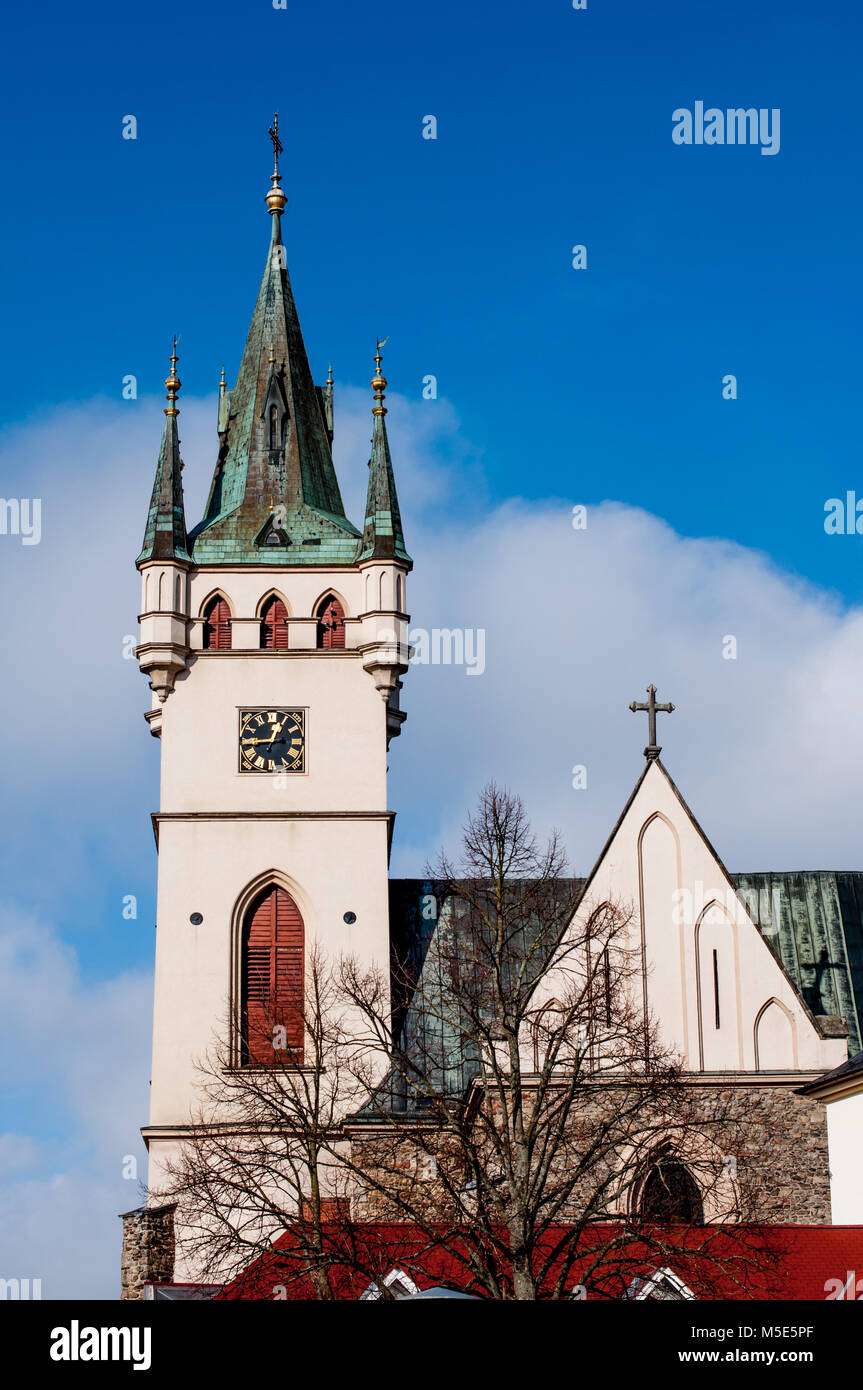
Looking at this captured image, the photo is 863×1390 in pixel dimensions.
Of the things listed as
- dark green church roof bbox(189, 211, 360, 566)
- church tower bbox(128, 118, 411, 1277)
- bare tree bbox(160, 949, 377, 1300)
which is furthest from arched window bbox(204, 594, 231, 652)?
bare tree bbox(160, 949, 377, 1300)

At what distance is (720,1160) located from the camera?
3466cm

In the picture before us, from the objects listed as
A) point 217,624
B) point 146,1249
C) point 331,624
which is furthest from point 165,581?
point 146,1249

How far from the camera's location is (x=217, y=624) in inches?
1861

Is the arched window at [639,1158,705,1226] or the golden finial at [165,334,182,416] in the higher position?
the golden finial at [165,334,182,416]

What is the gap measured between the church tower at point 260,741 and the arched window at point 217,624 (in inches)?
1.7

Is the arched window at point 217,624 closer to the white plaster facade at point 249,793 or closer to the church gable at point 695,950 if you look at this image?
the white plaster facade at point 249,793

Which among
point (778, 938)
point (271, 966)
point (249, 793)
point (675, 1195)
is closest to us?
point (675, 1195)

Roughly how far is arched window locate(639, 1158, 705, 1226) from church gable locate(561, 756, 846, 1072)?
2097 mm

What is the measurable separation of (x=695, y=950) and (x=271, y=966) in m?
9.73

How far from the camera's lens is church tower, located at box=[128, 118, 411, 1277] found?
4459 centimetres

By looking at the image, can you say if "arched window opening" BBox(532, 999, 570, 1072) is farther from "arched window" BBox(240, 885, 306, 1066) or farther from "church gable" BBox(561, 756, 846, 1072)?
"arched window" BBox(240, 885, 306, 1066)

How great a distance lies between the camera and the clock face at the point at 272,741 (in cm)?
4591

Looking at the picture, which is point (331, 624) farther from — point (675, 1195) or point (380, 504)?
point (675, 1195)

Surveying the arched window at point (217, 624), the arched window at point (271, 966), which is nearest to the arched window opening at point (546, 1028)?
the arched window at point (271, 966)
